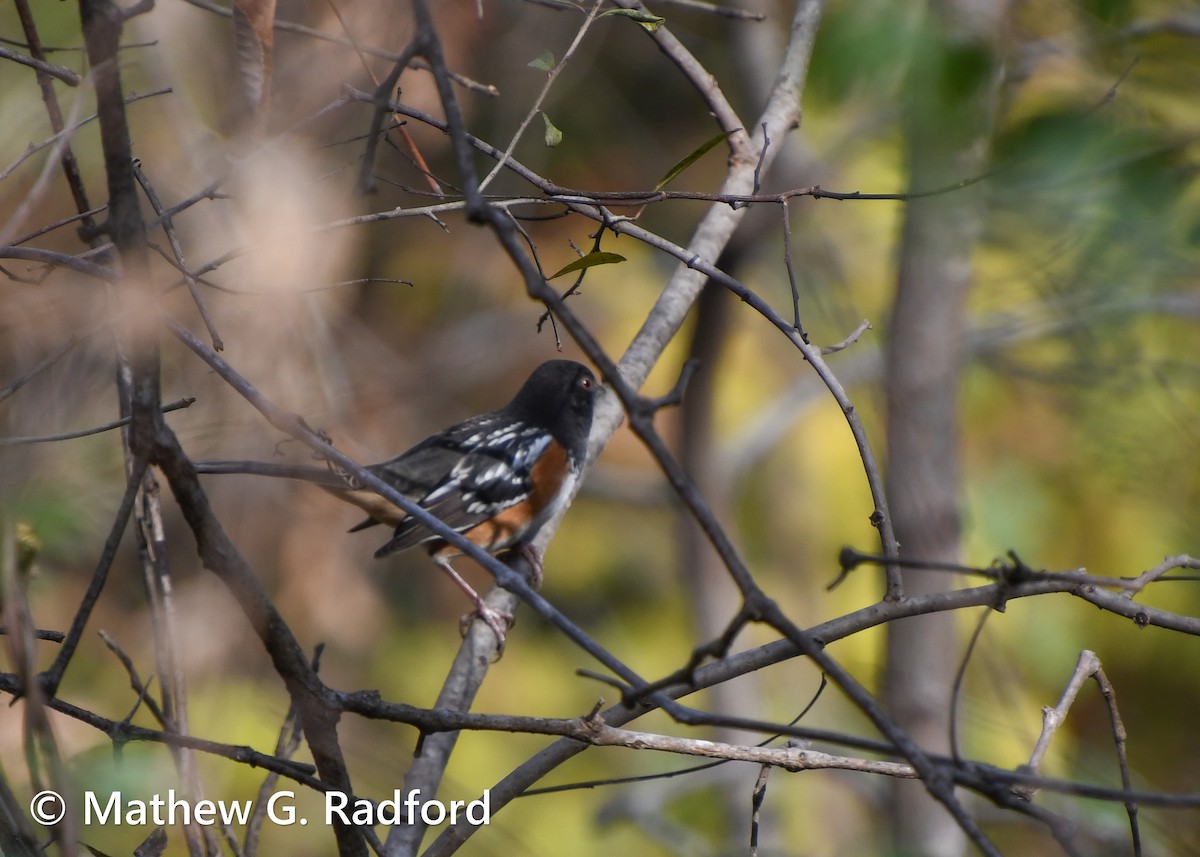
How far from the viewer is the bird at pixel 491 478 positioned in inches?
125

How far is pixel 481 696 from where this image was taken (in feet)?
18.4

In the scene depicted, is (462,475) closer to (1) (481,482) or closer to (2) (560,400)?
(1) (481,482)

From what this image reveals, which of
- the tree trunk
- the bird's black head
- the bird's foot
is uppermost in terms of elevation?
→ the bird's black head

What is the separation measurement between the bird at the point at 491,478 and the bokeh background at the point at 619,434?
9.6 inches

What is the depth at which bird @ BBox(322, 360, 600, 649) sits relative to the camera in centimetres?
319

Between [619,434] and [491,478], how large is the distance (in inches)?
101

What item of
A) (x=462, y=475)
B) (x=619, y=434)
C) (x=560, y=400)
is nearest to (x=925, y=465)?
(x=560, y=400)

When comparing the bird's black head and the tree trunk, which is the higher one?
the bird's black head

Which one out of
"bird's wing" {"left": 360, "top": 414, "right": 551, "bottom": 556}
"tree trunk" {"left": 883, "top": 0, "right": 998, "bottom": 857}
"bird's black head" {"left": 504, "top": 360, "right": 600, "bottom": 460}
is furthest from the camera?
"bird's black head" {"left": 504, "top": 360, "right": 600, "bottom": 460}

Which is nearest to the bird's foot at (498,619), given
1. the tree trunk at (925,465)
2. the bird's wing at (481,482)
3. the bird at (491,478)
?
the bird at (491,478)

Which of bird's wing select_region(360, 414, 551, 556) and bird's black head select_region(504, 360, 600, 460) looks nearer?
bird's wing select_region(360, 414, 551, 556)

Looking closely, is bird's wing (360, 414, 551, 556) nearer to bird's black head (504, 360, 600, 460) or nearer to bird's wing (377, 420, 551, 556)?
bird's wing (377, 420, 551, 556)

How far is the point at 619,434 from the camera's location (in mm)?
5898

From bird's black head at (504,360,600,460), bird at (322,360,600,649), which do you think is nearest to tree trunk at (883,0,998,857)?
bird at (322,360,600,649)
